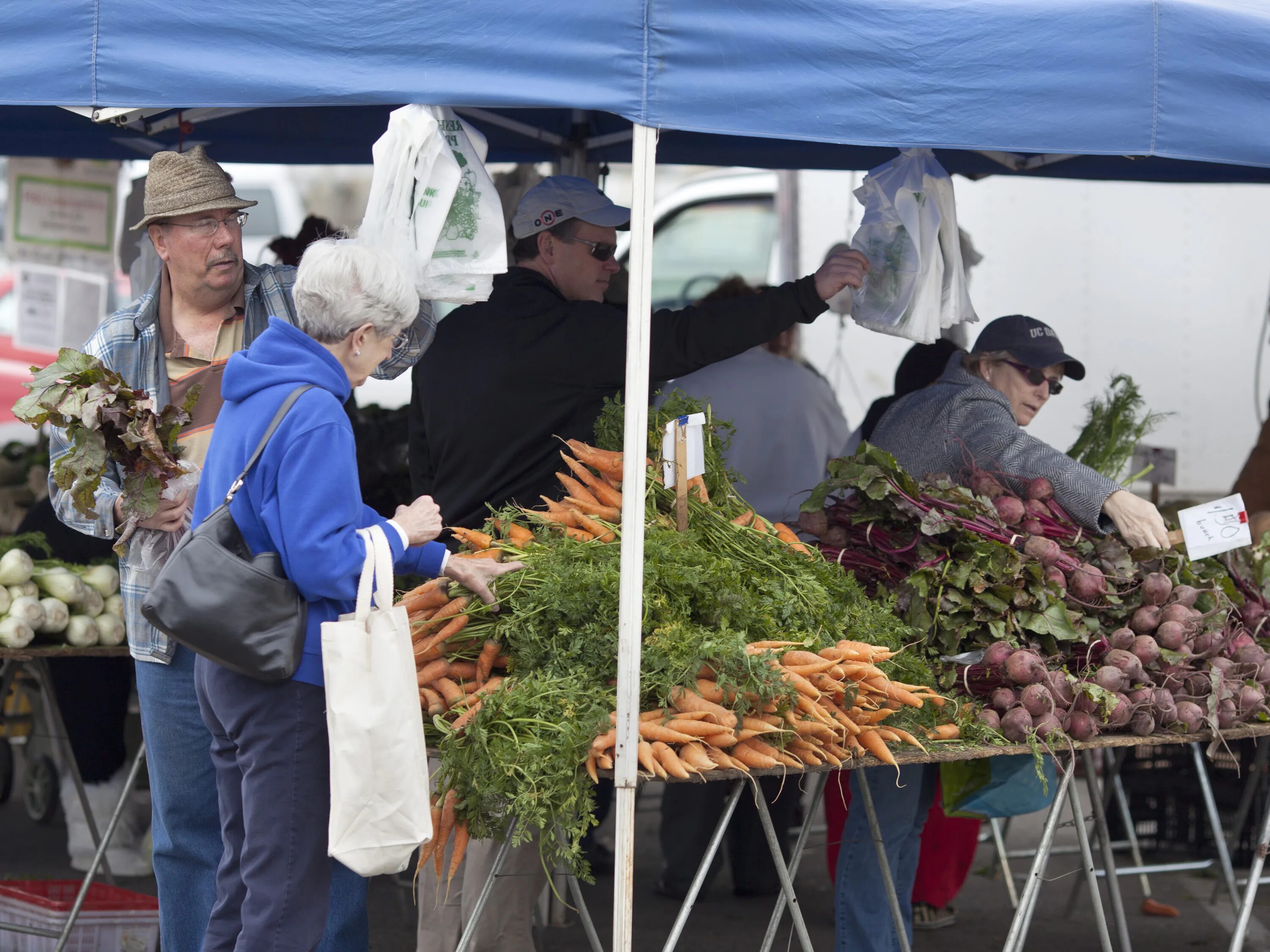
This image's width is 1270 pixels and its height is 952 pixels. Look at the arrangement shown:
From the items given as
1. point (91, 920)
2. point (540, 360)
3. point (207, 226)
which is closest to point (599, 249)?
point (540, 360)

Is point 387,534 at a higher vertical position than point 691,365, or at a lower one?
lower

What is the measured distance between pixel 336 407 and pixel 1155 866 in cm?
349

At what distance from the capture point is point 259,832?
8.11ft

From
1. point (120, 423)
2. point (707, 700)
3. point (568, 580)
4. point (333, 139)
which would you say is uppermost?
point (333, 139)

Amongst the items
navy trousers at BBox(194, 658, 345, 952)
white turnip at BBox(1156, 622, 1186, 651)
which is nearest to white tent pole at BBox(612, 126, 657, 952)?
navy trousers at BBox(194, 658, 345, 952)

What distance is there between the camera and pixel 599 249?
361cm

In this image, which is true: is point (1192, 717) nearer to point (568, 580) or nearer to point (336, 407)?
point (568, 580)

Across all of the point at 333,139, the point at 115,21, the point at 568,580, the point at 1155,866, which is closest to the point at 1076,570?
the point at 568,580

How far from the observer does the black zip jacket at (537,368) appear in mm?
3309

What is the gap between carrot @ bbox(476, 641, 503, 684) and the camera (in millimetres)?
2926

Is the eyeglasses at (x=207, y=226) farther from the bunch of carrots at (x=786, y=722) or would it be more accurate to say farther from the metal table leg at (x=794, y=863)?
the metal table leg at (x=794, y=863)

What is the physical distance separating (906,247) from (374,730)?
1899 millimetres

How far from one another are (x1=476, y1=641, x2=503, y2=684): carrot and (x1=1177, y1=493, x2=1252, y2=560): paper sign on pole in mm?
1748

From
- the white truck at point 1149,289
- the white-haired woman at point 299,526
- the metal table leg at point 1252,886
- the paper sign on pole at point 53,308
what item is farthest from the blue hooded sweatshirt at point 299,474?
the white truck at point 1149,289
